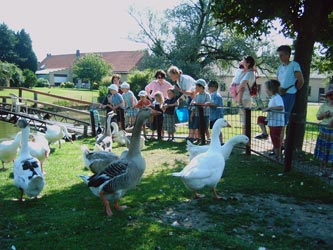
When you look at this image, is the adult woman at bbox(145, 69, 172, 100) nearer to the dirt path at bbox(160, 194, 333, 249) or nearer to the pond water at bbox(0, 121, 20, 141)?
the dirt path at bbox(160, 194, 333, 249)

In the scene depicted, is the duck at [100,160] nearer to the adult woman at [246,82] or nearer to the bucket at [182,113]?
the adult woman at [246,82]

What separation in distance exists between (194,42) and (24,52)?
57.5 meters

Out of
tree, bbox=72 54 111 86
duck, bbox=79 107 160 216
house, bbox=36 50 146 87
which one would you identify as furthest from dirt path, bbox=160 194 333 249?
tree, bbox=72 54 111 86

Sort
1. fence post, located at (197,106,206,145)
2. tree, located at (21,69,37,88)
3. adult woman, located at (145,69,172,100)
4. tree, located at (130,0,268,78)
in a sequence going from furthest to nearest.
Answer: tree, located at (21,69,37,88)
tree, located at (130,0,268,78)
adult woman, located at (145,69,172,100)
fence post, located at (197,106,206,145)

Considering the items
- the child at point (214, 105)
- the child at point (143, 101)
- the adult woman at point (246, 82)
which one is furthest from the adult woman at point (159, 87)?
the adult woman at point (246, 82)

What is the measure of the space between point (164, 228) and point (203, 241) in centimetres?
61

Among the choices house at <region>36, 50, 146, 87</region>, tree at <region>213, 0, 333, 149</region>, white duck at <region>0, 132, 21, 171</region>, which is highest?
house at <region>36, 50, 146, 87</region>

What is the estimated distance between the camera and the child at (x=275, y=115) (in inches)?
306

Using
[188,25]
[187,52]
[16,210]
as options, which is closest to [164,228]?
[16,210]

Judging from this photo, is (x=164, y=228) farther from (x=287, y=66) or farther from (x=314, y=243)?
(x=287, y=66)

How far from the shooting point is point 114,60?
86625 mm

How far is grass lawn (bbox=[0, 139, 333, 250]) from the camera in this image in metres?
4.12

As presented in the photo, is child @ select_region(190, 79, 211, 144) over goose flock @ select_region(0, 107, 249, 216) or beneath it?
over

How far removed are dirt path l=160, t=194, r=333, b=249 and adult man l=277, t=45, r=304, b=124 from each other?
9.77ft
